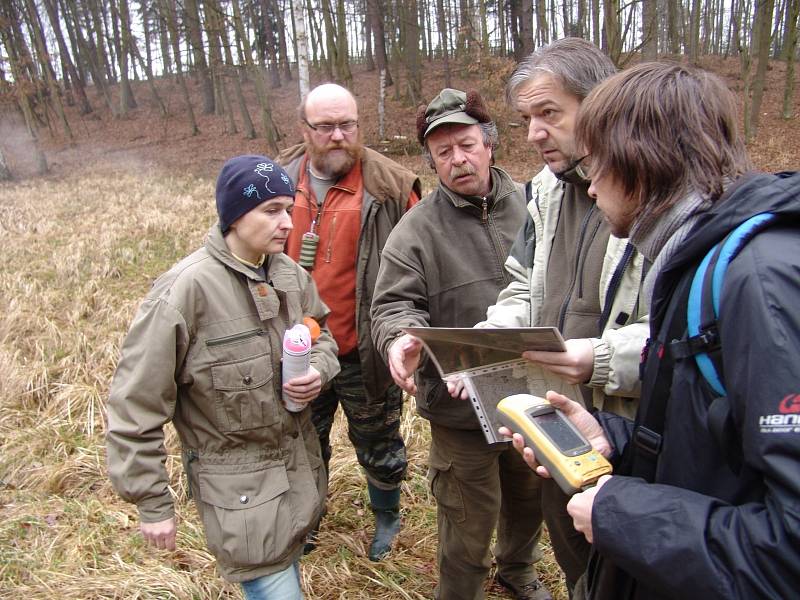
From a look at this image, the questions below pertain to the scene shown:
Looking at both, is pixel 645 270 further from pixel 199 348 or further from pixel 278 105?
pixel 278 105

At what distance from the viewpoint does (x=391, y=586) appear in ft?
10.3

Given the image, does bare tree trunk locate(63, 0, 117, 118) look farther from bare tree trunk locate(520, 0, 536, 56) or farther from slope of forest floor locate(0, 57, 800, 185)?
bare tree trunk locate(520, 0, 536, 56)

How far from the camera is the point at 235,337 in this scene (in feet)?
7.00

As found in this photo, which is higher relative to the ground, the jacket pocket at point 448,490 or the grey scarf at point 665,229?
the grey scarf at point 665,229

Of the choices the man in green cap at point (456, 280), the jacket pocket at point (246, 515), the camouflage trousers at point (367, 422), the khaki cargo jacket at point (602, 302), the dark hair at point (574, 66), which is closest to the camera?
the khaki cargo jacket at point (602, 302)

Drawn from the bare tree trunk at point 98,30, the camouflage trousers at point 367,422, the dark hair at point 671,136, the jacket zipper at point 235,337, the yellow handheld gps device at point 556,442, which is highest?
the bare tree trunk at point 98,30

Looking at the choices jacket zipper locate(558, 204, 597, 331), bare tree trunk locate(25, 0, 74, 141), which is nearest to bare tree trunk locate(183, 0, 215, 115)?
bare tree trunk locate(25, 0, 74, 141)

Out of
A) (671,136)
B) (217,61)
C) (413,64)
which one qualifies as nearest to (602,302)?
(671,136)

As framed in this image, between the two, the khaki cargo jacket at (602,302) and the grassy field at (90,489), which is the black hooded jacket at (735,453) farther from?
the grassy field at (90,489)

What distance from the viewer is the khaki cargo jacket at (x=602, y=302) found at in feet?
5.47

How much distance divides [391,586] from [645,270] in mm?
2249

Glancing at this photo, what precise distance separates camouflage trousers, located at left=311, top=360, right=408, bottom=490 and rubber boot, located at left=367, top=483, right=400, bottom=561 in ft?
0.19

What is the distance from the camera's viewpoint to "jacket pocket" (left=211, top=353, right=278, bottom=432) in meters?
2.11

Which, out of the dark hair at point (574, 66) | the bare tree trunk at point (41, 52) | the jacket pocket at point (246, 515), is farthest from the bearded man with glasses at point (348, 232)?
the bare tree trunk at point (41, 52)
